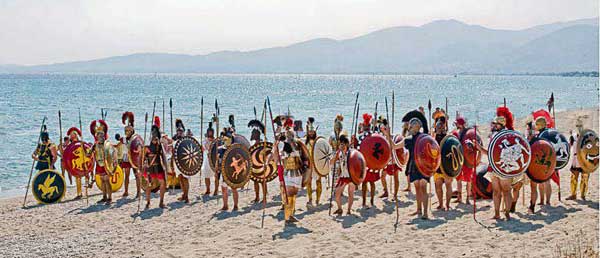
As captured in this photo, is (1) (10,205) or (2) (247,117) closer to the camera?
(1) (10,205)

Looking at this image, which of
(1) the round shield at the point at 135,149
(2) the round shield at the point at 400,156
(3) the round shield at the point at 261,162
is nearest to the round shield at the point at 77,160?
(1) the round shield at the point at 135,149

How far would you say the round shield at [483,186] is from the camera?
1229 centimetres

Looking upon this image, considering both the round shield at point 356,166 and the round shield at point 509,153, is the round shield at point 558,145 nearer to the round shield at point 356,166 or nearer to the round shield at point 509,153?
the round shield at point 509,153

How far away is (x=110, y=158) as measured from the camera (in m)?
13.3

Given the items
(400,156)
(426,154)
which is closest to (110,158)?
(400,156)

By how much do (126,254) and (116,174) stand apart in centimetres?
511

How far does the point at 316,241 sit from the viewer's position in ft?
32.3

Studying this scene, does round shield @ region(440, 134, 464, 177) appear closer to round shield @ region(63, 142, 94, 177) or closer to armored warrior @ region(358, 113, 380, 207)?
armored warrior @ region(358, 113, 380, 207)

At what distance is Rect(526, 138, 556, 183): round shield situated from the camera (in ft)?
34.4

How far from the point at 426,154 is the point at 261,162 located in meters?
3.38

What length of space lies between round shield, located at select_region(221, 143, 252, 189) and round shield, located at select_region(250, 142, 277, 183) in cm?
25

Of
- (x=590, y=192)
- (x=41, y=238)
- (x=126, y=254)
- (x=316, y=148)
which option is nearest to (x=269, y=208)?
(x=316, y=148)

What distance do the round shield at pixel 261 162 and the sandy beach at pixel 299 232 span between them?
2.30ft

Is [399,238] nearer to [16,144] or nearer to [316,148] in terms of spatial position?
[316,148]
